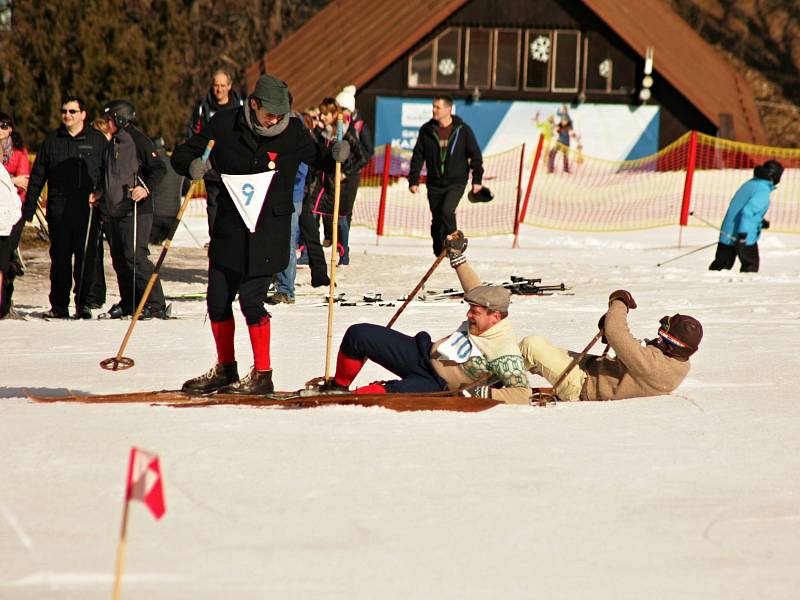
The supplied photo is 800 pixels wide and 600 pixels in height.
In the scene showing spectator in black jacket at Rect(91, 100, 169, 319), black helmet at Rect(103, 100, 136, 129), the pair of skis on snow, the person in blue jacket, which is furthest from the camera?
the person in blue jacket

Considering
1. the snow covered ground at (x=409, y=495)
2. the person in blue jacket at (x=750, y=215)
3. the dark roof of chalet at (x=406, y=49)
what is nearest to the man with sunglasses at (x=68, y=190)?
the snow covered ground at (x=409, y=495)

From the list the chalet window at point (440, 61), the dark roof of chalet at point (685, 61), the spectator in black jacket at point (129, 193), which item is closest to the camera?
the spectator in black jacket at point (129, 193)

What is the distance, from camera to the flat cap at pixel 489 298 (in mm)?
7109

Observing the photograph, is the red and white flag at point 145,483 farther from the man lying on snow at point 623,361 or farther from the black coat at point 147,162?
the black coat at point 147,162

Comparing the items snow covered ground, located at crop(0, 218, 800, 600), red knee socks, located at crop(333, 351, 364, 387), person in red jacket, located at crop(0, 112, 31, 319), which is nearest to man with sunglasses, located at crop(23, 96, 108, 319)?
person in red jacket, located at crop(0, 112, 31, 319)

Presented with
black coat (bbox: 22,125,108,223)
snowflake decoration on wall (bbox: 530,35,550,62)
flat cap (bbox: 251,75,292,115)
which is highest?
snowflake decoration on wall (bbox: 530,35,550,62)

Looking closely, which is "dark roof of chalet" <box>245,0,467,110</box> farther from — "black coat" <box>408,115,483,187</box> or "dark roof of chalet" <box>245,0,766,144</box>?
"black coat" <box>408,115,483,187</box>

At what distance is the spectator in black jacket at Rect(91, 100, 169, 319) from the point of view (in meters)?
10.8

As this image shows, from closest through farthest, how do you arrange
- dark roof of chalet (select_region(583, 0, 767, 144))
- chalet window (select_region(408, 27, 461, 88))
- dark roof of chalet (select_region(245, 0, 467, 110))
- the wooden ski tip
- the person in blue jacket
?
1. the wooden ski tip
2. the person in blue jacket
3. dark roof of chalet (select_region(245, 0, 467, 110))
4. dark roof of chalet (select_region(583, 0, 767, 144))
5. chalet window (select_region(408, 27, 461, 88))

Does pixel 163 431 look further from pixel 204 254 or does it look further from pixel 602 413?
pixel 204 254

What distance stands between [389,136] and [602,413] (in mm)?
25727

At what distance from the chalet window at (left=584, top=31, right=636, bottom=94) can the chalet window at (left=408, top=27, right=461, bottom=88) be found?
9.74 ft

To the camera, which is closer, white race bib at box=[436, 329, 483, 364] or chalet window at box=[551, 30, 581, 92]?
white race bib at box=[436, 329, 483, 364]

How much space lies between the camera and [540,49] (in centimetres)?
3312
